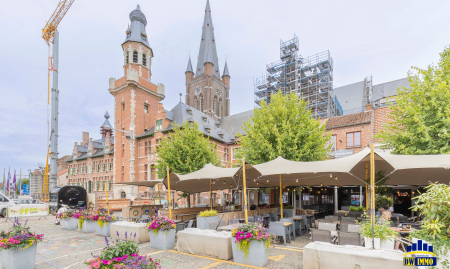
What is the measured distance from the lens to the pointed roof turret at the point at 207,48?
64375 mm

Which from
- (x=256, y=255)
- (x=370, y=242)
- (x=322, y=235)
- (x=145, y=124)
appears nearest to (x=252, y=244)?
(x=256, y=255)

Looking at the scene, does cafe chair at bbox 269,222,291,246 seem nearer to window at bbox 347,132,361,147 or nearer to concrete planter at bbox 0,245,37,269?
concrete planter at bbox 0,245,37,269

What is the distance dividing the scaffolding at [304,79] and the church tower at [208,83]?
1905 centimetres

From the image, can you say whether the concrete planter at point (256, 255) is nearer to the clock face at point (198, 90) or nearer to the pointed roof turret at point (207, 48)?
the clock face at point (198, 90)

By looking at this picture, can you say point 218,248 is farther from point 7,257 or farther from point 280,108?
point 280,108

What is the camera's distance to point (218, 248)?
7012 mm

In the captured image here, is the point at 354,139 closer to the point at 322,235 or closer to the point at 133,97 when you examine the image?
the point at 322,235

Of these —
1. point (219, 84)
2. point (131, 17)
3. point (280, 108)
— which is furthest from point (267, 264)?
point (219, 84)

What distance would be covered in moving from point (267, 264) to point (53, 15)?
1682 inches

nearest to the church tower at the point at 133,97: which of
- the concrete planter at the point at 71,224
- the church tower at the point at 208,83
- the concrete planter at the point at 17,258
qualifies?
the church tower at the point at 208,83

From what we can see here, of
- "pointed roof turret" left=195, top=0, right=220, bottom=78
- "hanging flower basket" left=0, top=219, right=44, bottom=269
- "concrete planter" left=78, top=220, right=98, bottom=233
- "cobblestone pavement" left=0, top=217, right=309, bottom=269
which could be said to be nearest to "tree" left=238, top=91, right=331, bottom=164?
"cobblestone pavement" left=0, top=217, right=309, bottom=269

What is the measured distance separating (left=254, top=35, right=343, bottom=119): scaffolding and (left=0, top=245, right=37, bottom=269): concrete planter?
31.5 m

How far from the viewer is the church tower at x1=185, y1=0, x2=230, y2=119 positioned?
60.4 metres

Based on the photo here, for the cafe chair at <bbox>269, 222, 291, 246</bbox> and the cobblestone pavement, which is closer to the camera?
the cobblestone pavement
